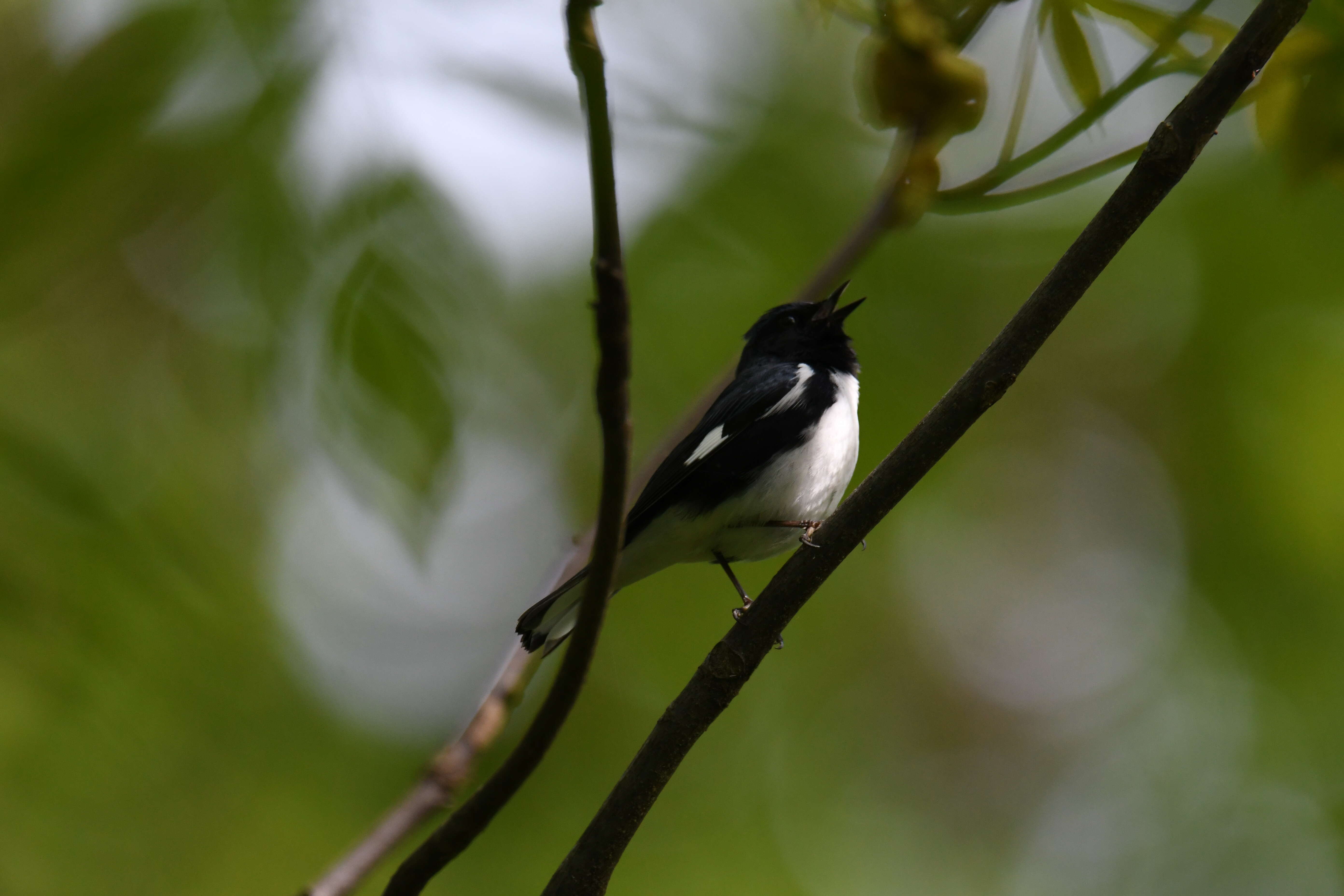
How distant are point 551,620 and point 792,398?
151cm

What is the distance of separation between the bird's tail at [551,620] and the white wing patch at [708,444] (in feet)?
3.21

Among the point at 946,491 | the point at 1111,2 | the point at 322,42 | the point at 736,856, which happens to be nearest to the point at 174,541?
the point at 322,42

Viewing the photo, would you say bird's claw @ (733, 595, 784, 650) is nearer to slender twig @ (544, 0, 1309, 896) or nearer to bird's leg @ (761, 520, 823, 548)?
slender twig @ (544, 0, 1309, 896)

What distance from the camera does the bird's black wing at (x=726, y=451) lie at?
133 inches

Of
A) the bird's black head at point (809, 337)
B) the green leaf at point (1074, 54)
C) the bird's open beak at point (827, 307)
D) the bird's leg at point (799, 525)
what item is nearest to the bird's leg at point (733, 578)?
the bird's leg at point (799, 525)

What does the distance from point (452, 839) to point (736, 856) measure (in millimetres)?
3524

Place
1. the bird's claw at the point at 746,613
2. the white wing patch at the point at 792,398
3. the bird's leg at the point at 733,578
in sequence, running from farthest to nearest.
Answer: the white wing patch at the point at 792,398 → the bird's leg at the point at 733,578 → the bird's claw at the point at 746,613

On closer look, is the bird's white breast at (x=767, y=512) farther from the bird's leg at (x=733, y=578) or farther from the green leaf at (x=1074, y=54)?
the green leaf at (x=1074, y=54)

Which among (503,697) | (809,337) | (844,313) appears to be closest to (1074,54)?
(503,697)

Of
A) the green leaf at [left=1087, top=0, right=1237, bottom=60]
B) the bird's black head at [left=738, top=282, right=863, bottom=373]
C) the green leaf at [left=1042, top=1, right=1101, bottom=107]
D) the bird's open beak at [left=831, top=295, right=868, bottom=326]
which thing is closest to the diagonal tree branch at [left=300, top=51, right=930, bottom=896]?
the green leaf at [left=1042, top=1, right=1101, bottom=107]

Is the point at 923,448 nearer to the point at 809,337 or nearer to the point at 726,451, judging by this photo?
the point at 726,451

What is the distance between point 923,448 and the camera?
5.47ft

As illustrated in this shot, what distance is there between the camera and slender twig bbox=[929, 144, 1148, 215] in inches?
82.2

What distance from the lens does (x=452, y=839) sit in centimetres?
123
